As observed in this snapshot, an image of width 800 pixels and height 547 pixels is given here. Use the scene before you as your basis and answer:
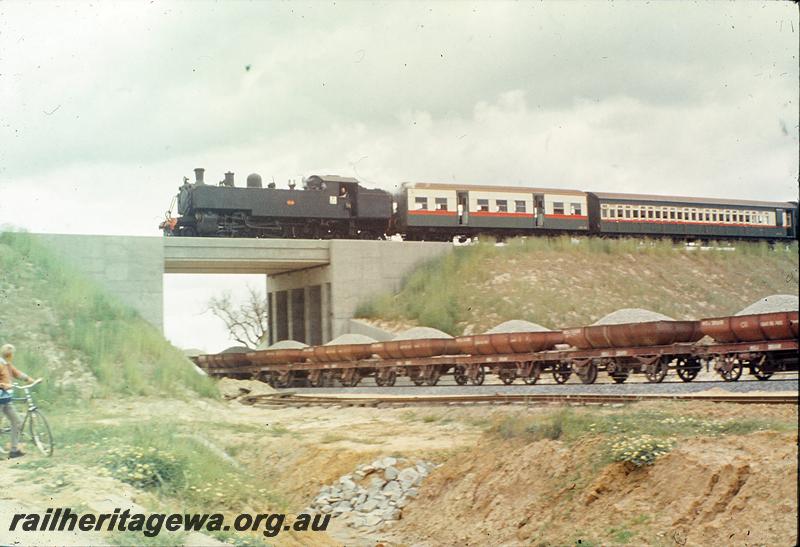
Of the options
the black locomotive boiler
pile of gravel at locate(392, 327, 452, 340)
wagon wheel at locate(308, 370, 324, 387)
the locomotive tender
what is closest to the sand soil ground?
pile of gravel at locate(392, 327, 452, 340)

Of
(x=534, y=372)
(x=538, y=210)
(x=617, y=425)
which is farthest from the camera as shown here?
(x=538, y=210)

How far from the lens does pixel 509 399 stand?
16609 millimetres

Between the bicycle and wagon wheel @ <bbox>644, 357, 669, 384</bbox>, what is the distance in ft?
46.4

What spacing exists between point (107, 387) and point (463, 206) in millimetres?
23993

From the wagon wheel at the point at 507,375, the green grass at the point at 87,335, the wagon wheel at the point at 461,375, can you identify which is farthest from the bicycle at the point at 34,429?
the wagon wheel at the point at 461,375

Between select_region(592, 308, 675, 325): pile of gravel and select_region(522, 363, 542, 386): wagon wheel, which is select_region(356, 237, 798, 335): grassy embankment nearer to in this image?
select_region(522, 363, 542, 386): wagon wheel

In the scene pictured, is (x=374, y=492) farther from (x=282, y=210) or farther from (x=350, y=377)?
(x=282, y=210)

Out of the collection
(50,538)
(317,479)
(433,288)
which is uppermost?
(433,288)

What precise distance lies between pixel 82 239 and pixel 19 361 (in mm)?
10792

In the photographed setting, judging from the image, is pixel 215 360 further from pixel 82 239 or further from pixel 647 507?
pixel 647 507

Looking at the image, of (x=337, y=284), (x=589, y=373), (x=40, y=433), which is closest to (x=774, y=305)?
(x=589, y=373)

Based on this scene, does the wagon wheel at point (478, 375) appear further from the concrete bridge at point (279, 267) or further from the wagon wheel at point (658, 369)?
the concrete bridge at point (279, 267)

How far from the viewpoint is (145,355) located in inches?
839

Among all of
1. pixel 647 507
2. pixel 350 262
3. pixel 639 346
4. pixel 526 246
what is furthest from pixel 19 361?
pixel 526 246
